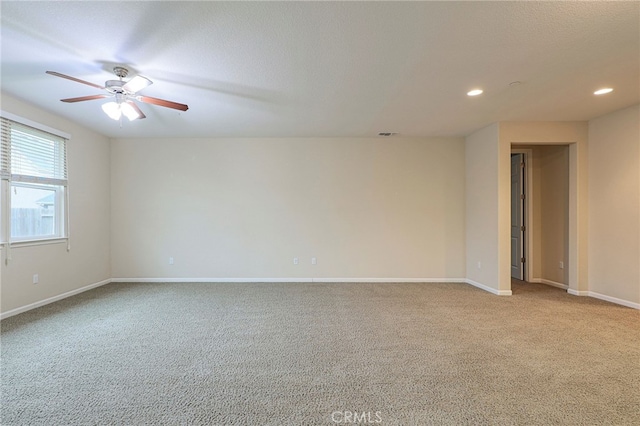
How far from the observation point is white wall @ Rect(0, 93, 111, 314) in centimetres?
344

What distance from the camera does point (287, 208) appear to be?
16.9ft

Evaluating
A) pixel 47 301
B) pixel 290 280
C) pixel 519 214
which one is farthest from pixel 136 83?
pixel 519 214

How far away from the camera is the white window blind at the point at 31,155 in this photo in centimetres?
335

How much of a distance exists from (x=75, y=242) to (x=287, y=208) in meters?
3.36

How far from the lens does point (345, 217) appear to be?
5152 millimetres

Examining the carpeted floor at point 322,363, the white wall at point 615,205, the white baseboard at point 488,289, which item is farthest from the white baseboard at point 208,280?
the white wall at point 615,205

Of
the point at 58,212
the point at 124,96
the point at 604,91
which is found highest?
the point at 604,91

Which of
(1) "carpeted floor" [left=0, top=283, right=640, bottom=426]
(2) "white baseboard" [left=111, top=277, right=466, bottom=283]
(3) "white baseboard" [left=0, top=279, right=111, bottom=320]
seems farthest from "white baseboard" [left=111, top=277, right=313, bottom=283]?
(1) "carpeted floor" [left=0, top=283, right=640, bottom=426]

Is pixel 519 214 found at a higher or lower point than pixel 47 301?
higher

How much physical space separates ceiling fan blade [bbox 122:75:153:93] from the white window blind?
2.02 meters

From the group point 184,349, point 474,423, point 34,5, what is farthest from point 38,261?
point 474,423

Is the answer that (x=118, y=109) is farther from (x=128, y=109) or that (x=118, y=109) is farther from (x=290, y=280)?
(x=290, y=280)

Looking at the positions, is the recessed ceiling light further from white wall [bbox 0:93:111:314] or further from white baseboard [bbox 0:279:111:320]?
white baseboard [bbox 0:279:111:320]

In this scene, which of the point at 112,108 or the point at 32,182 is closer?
the point at 112,108
